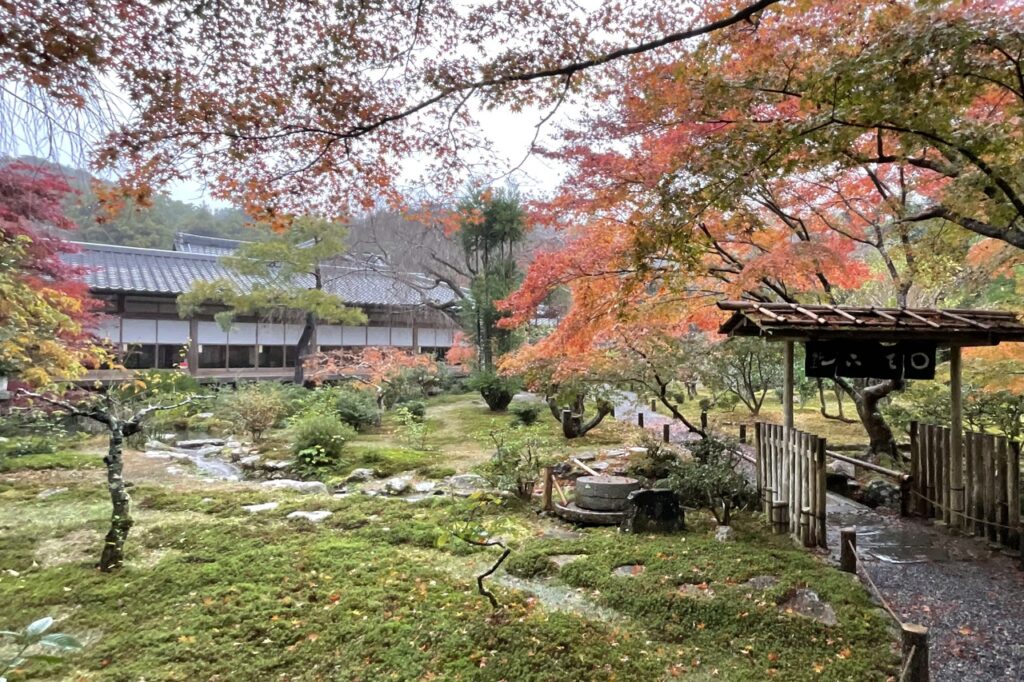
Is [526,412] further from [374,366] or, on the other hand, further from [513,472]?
[513,472]

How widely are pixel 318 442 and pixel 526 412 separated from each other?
4.96 meters

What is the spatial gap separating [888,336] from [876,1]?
2776 mm

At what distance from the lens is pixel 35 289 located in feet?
28.2

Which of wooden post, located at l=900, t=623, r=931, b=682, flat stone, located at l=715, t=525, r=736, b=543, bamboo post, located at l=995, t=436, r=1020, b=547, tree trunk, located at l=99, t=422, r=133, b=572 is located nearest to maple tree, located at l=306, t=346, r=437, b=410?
tree trunk, located at l=99, t=422, r=133, b=572

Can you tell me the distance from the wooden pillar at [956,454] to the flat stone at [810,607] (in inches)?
112

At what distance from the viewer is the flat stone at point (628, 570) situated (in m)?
4.57

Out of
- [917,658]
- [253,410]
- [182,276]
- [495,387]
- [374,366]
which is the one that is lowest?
[917,658]

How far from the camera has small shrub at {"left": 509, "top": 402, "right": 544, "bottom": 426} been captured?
1325 centimetres

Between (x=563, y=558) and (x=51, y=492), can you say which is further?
(x=51, y=492)

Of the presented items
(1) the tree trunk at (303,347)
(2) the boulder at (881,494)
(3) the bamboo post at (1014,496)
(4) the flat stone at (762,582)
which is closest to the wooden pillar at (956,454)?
(3) the bamboo post at (1014,496)

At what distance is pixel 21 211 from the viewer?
8.77 m

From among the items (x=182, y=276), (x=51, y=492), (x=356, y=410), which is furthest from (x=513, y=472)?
(x=182, y=276)

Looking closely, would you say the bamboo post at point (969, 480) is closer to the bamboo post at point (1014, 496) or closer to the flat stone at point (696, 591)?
the bamboo post at point (1014, 496)

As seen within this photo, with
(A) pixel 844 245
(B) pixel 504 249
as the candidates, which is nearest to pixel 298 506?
(A) pixel 844 245
